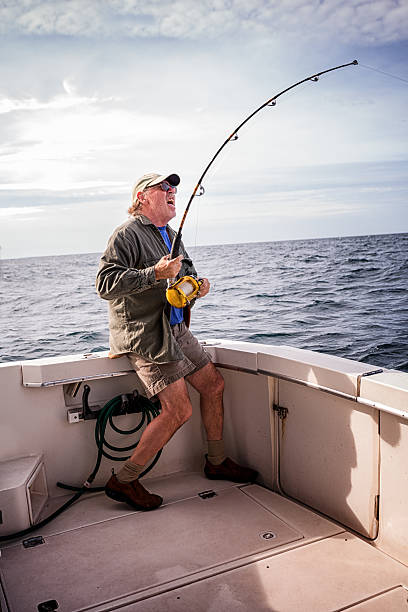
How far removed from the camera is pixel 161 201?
8.39ft

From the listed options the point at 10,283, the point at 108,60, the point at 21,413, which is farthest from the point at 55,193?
the point at 21,413

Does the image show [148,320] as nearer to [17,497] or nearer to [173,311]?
[173,311]

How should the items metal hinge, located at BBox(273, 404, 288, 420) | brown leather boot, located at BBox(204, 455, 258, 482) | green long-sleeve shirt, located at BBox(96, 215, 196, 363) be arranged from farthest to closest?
1. brown leather boot, located at BBox(204, 455, 258, 482)
2. metal hinge, located at BBox(273, 404, 288, 420)
3. green long-sleeve shirt, located at BBox(96, 215, 196, 363)

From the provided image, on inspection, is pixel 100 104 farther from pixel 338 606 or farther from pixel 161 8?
pixel 338 606

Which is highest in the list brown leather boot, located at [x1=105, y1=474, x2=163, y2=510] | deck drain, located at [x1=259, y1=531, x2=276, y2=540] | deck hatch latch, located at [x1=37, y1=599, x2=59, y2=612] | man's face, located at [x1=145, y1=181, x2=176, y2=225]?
man's face, located at [x1=145, y1=181, x2=176, y2=225]

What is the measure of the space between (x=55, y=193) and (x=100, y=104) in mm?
15615

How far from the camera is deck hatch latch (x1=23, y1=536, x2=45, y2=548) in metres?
2.22

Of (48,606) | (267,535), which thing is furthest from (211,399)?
(48,606)

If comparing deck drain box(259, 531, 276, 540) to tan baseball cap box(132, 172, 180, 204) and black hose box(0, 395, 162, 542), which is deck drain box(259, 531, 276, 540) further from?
tan baseball cap box(132, 172, 180, 204)

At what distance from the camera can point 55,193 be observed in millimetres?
36062

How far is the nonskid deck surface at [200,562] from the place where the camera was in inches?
71.7

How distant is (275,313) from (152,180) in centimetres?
1039

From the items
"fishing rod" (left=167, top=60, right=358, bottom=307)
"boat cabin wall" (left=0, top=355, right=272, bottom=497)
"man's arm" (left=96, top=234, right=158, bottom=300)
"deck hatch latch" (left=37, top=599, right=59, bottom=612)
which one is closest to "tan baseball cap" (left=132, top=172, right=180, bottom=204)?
"fishing rod" (left=167, top=60, right=358, bottom=307)

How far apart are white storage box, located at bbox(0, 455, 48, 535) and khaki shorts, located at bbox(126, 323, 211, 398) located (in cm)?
62
